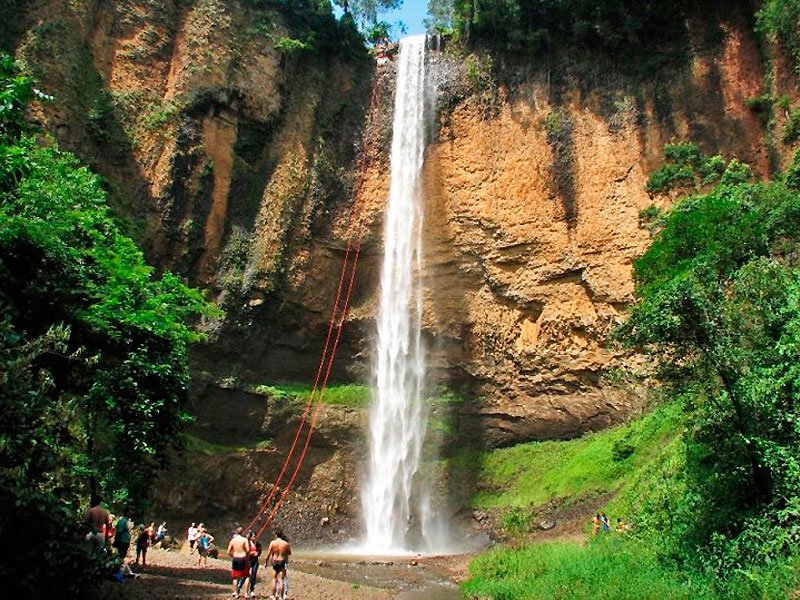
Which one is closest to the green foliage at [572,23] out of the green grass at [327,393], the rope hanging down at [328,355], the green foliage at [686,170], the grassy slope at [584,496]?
the green foliage at [686,170]

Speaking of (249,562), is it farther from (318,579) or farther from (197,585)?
(318,579)

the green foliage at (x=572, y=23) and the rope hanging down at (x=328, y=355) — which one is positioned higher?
the green foliage at (x=572, y=23)

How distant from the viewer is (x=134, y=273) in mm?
10625

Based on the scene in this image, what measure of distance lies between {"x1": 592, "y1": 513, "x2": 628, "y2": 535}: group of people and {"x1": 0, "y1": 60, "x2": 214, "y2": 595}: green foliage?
900 centimetres

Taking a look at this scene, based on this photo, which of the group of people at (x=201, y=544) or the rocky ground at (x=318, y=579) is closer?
the rocky ground at (x=318, y=579)

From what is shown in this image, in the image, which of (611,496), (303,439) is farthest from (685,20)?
(303,439)

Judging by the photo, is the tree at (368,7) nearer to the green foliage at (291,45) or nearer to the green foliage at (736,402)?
the green foliage at (291,45)

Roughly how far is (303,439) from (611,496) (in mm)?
10922

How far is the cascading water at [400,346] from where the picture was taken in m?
22.6

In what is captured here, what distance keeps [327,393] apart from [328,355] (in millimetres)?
1485

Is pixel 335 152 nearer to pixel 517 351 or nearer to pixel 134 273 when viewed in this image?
pixel 517 351

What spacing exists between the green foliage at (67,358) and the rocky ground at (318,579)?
160 cm

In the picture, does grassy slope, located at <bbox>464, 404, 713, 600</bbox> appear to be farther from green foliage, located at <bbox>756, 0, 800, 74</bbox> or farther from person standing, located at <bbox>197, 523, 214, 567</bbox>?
green foliage, located at <bbox>756, 0, 800, 74</bbox>

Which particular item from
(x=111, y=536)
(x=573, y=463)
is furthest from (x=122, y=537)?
(x=573, y=463)
